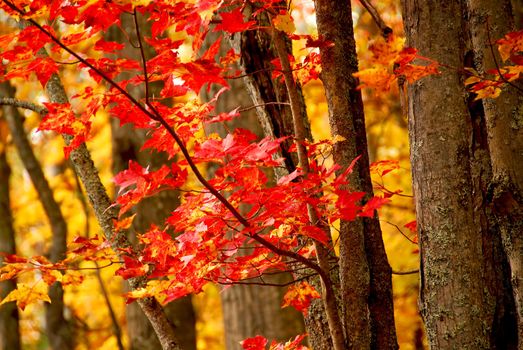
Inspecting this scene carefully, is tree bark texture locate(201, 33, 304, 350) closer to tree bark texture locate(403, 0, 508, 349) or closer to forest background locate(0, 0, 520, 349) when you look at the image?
forest background locate(0, 0, 520, 349)

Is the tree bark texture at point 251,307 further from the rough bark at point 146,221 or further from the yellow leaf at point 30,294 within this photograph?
the yellow leaf at point 30,294

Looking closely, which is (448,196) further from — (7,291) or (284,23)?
(7,291)

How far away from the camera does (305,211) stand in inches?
92.3

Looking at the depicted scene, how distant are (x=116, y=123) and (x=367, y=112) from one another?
5001 millimetres

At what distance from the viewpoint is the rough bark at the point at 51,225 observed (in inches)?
230

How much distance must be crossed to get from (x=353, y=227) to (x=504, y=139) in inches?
25.0

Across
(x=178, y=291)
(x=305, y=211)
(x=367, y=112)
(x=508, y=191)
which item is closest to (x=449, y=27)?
(x=508, y=191)

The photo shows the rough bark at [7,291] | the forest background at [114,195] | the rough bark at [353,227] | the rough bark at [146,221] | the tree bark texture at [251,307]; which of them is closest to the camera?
the rough bark at [353,227]

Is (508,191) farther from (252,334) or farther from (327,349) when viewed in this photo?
(252,334)

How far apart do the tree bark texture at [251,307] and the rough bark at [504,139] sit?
2.84m

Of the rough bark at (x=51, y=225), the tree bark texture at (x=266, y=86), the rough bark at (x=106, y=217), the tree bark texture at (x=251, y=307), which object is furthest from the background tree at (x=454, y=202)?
the rough bark at (x=51, y=225)

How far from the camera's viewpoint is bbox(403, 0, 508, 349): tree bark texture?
2209 millimetres

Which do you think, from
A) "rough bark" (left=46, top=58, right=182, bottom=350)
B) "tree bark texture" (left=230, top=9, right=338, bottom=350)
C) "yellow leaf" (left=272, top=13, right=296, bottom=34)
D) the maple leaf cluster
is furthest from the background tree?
"rough bark" (left=46, top=58, right=182, bottom=350)

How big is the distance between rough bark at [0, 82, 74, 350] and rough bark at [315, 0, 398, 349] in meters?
3.87
